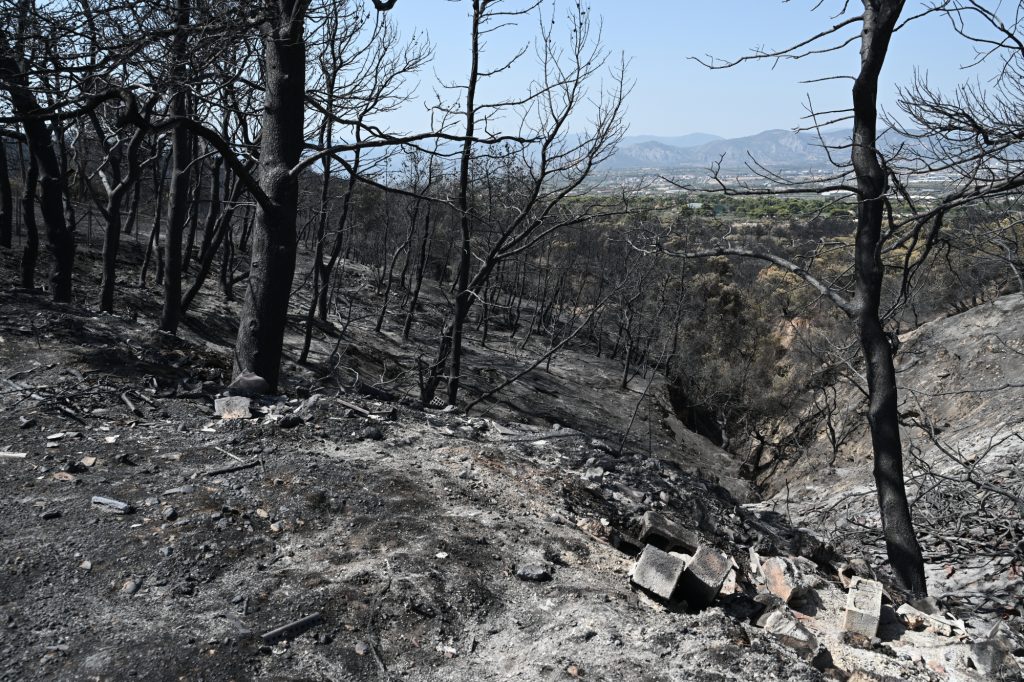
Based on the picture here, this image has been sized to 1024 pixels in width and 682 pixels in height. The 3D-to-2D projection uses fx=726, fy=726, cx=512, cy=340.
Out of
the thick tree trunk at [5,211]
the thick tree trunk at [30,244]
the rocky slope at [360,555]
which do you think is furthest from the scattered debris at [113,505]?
the thick tree trunk at [5,211]

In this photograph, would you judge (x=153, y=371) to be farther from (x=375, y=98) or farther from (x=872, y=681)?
(x=872, y=681)

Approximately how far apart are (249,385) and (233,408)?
0.54 meters

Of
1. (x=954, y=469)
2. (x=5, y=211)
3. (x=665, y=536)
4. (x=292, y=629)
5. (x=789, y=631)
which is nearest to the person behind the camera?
(x=292, y=629)

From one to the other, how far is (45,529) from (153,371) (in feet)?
8.42

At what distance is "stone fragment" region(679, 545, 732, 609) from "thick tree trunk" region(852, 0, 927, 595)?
1722 millimetres

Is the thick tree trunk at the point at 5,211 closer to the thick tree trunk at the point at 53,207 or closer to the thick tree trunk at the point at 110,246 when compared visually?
the thick tree trunk at the point at 110,246

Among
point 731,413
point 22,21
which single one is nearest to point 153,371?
point 22,21

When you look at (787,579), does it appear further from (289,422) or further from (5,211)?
(5,211)

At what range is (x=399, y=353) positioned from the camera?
74.9 feet

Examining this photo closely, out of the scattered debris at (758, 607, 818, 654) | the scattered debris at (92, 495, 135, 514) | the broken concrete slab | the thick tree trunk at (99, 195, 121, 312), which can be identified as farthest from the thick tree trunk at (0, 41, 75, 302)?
the broken concrete slab

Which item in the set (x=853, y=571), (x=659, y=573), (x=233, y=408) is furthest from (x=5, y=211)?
(x=853, y=571)

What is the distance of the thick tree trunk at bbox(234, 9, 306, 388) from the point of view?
5.75 metres

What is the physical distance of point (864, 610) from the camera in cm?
370

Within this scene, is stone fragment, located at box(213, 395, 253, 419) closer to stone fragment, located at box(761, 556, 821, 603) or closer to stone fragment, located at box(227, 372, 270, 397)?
stone fragment, located at box(227, 372, 270, 397)
